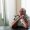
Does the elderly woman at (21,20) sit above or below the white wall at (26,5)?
below

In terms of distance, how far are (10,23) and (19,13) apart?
0.14 metres

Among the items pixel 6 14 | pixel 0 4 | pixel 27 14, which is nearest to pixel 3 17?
pixel 6 14

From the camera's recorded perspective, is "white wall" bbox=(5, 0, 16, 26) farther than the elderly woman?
Yes

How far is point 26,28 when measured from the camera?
0.68 metres

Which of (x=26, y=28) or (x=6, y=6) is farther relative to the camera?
(x=6, y=6)

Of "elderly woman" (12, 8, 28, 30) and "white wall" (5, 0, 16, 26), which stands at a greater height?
"white wall" (5, 0, 16, 26)

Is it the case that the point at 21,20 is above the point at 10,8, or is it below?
below

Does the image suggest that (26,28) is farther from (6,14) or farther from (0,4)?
(0,4)

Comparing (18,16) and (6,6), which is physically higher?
(6,6)

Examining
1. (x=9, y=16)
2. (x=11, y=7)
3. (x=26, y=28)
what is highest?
(x=11, y=7)

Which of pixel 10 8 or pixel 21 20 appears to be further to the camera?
pixel 10 8

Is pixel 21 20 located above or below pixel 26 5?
below

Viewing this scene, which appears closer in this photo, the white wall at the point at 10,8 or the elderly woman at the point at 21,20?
the elderly woman at the point at 21,20

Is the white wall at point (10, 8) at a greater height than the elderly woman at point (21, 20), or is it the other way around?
the white wall at point (10, 8)
